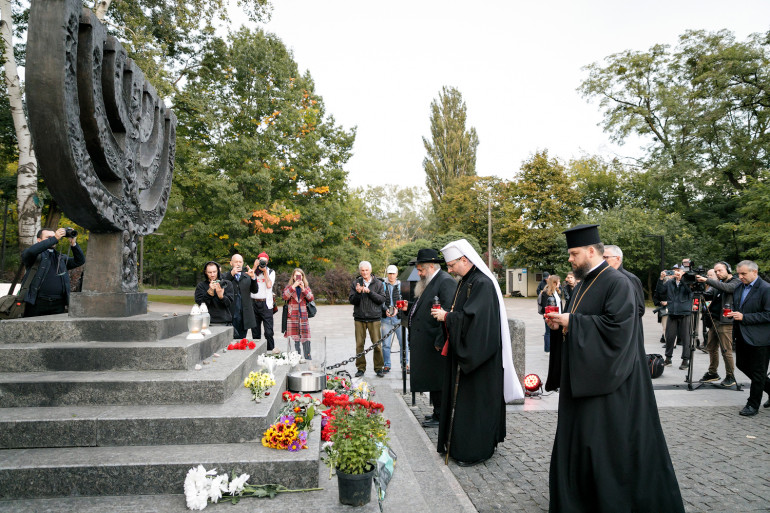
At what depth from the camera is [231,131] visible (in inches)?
961

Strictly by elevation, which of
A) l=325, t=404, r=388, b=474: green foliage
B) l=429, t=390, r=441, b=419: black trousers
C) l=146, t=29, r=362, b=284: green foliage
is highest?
l=146, t=29, r=362, b=284: green foliage

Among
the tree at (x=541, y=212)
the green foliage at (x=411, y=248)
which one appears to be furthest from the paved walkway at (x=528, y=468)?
the tree at (x=541, y=212)

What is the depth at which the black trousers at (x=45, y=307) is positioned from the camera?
5758 millimetres

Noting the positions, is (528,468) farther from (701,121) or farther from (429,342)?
(701,121)

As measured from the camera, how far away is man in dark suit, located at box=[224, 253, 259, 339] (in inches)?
331

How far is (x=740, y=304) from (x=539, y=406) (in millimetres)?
3299

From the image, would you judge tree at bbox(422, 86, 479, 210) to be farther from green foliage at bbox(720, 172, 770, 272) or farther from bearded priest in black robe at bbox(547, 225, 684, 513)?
bearded priest in black robe at bbox(547, 225, 684, 513)

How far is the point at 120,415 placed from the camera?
3.91 metres

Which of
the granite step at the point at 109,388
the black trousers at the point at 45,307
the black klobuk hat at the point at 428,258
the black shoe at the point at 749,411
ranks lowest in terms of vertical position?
the black shoe at the point at 749,411

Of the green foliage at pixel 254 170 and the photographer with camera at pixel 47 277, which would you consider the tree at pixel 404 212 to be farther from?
the photographer with camera at pixel 47 277

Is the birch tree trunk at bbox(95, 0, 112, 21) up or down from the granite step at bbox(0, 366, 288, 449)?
up

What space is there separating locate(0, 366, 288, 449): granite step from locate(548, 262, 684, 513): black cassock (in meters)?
2.50

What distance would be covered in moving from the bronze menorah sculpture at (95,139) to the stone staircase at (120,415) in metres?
0.55

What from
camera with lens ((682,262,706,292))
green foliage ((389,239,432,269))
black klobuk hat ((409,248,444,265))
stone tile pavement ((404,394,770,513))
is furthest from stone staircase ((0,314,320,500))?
green foliage ((389,239,432,269))
